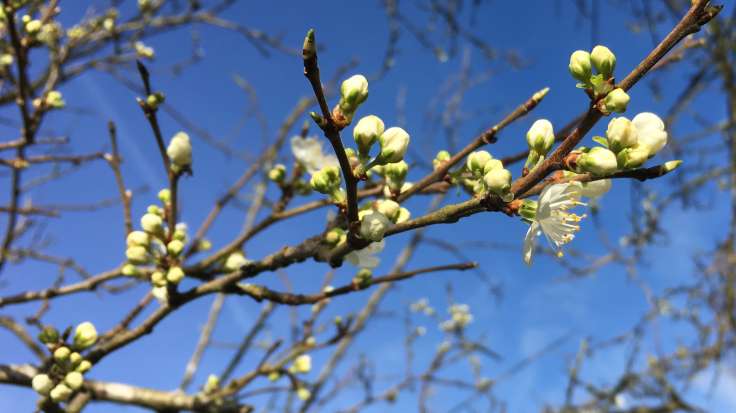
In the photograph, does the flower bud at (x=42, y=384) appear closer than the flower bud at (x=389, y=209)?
No

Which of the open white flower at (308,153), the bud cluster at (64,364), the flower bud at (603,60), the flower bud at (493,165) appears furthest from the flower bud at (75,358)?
the flower bud at (603,60)

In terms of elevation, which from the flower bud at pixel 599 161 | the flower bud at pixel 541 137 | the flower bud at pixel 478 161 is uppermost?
the flower bud at pixel 478 161

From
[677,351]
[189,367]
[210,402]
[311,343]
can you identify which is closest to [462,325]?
[677,351]

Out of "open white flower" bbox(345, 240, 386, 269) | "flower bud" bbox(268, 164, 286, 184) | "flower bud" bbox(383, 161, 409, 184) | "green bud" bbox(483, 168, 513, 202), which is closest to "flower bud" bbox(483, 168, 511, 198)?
"green bud" bbox(483, 168, 513, 202)

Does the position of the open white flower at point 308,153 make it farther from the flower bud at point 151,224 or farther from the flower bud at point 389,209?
the flower bud at point 389,209

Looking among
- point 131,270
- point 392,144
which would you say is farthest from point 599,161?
point 131,270

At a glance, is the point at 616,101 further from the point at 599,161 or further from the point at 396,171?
the point at 396,171
